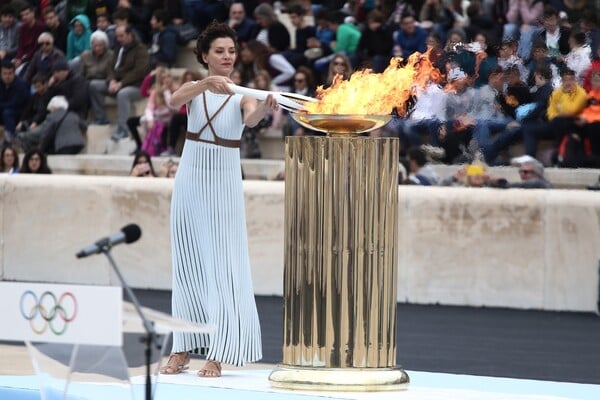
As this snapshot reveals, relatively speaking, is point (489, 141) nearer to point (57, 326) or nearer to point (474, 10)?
point (474, 10)

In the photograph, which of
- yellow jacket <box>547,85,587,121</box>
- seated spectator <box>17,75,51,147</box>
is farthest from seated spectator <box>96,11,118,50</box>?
yellow jacket <box>547,85,587,121</box>

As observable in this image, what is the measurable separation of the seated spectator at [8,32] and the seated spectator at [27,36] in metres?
0.12

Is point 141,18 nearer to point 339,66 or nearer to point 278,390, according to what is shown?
point 339,66

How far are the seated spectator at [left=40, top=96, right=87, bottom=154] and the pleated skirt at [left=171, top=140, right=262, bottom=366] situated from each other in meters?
10.0

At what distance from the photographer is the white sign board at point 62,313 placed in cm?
589

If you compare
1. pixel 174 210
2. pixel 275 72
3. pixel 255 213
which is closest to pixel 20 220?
pixel 255 213

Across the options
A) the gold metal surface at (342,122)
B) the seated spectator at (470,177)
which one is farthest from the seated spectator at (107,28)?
the gold metal surface at (342,122)

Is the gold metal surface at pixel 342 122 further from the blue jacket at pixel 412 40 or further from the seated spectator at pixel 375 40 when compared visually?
the seated spectator at pixel 375 40

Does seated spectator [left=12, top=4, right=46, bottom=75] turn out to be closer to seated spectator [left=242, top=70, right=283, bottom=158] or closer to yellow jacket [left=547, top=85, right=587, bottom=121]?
seated spectator [left=242, top=70, right=283, bottom=158]

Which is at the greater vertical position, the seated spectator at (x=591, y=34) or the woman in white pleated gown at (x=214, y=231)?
the seated spectator at (x=591, y=34)

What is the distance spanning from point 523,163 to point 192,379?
21.1 ft

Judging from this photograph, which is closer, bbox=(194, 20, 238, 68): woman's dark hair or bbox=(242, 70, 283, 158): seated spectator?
bbox=(194, 20, 238, 68): woman's dark hair

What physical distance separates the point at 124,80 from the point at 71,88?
0.63 metres

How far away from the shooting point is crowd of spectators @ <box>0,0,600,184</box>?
A: 11.5 m
